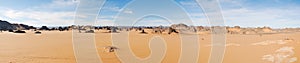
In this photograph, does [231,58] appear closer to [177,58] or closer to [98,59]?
[177,58]

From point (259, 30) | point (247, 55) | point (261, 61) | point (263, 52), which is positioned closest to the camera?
point (261, 61)

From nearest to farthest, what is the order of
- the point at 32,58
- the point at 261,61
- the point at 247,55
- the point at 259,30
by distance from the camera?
the point at 32,58, the point at 261,61, the point at 247,55, the point at 259,30

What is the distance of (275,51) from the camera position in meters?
11.8

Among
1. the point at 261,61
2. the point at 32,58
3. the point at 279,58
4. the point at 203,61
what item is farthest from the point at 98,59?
the point at 279,58

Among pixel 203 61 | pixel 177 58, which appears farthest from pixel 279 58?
pixel 177 58

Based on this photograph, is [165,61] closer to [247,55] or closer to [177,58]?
[177,58]

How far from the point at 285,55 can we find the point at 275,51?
0.97 meters

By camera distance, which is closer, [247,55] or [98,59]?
[98,59]

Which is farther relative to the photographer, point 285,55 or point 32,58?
point 285,55

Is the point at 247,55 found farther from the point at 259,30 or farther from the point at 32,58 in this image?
the point at 259,30

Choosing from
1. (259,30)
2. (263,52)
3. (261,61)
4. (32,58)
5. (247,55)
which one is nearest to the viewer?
(32,58)

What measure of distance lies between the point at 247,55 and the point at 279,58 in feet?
3.41

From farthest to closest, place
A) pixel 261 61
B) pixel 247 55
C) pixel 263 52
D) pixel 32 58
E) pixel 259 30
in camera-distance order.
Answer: pixel 259 30
pixel 263 52
pixel 247 55
pixel 261 61
pixel 32 58

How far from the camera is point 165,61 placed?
382 inches
